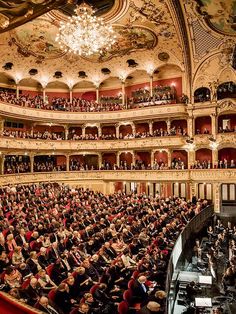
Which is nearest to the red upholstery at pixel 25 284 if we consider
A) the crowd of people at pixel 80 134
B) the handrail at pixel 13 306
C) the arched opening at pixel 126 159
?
the handrail at pixel 13 306

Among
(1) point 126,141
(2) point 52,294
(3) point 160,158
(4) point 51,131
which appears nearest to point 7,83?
(4) point 51,131

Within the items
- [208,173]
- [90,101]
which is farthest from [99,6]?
[208,173]

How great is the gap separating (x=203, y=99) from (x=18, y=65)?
34.7 feet

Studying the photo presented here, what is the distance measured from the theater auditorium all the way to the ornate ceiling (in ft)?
0.21

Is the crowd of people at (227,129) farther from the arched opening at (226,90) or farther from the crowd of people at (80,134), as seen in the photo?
the crowd of people at (80,134)

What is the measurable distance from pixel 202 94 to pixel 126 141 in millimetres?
5102

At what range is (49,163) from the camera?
1933cm

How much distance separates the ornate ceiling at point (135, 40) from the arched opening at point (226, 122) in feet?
9.07

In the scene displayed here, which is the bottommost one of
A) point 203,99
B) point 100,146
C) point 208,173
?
point 208,173

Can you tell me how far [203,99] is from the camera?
17.2 meters

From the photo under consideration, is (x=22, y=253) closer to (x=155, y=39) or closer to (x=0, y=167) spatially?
(x=0, y=167)

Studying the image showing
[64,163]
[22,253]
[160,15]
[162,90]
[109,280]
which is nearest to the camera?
[109,280]

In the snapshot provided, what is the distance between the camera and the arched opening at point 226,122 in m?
17.1

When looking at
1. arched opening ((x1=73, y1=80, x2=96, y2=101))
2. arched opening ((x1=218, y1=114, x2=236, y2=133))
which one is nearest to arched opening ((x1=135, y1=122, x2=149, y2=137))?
arched opening ((x1=73, y1=80, x2=96, y2=101))
